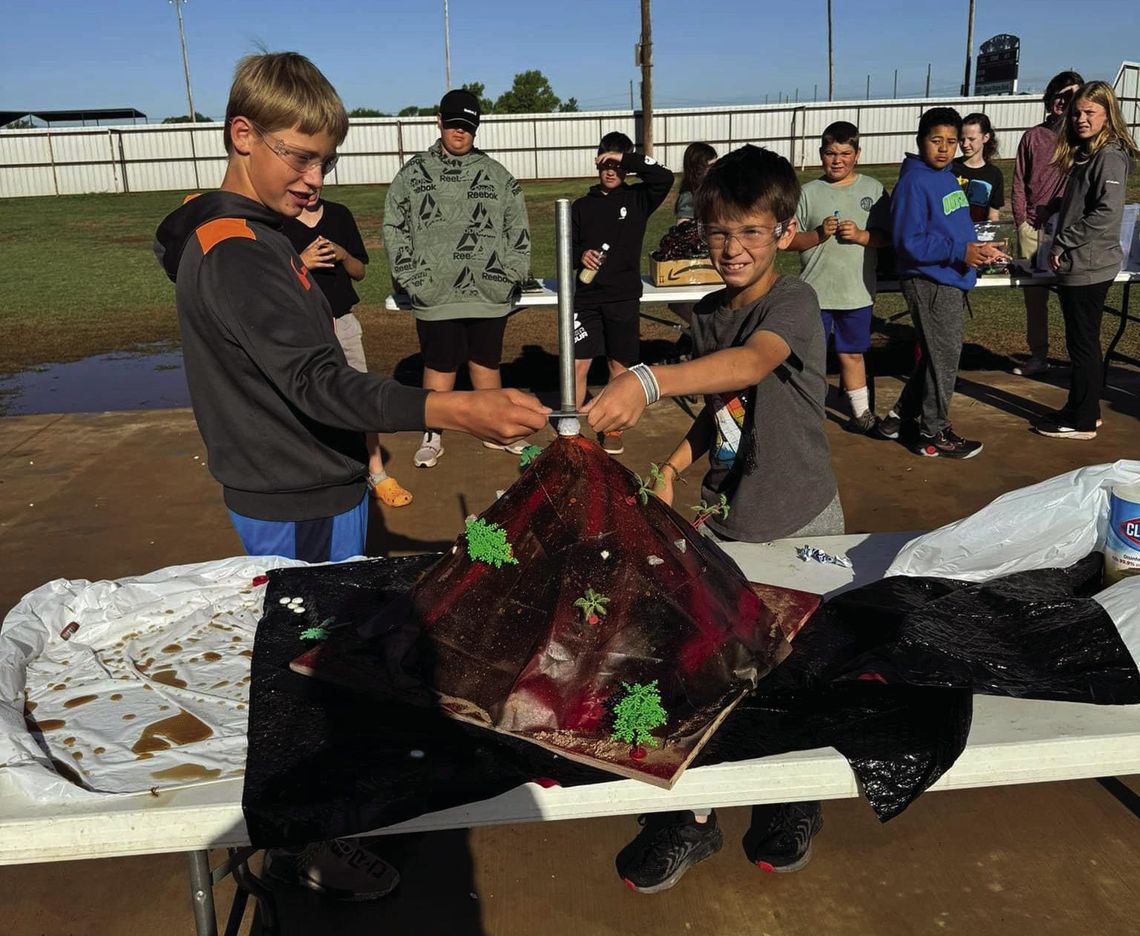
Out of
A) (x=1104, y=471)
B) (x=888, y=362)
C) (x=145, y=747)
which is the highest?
(x=1104, y=471)

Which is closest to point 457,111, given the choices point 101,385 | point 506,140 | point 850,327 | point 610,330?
point 610,330

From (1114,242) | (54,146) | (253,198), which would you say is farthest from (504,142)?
(253,198)

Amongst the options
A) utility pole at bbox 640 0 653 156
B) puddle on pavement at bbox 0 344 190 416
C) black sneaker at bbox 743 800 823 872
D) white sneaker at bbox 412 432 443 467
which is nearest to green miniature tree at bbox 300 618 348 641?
black sneaker at bbox 743 800 823 872

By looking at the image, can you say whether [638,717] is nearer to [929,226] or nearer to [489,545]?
[489,545]

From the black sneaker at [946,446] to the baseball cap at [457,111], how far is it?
3311mm

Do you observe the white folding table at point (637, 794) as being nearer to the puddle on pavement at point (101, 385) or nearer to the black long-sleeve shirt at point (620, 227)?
the black long-sleeve shirt at point (620, 227)

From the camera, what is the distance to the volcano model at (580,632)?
1.71 meters

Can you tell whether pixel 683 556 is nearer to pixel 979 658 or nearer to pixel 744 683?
pixel 744 683

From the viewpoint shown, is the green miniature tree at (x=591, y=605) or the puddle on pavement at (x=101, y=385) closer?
the green miniature tree at (x=591, y=605)

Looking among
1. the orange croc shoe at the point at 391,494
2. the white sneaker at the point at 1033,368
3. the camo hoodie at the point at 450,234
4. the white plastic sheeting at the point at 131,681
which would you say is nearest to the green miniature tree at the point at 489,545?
the white plastic sheeting at the point at 131,681

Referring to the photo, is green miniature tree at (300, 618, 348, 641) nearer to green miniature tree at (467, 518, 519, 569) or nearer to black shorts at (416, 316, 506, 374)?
green miniature tree at (467, 518, 519, 569)

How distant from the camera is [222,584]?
7.92ft

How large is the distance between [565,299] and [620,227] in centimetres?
491

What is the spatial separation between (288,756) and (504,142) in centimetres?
3296
